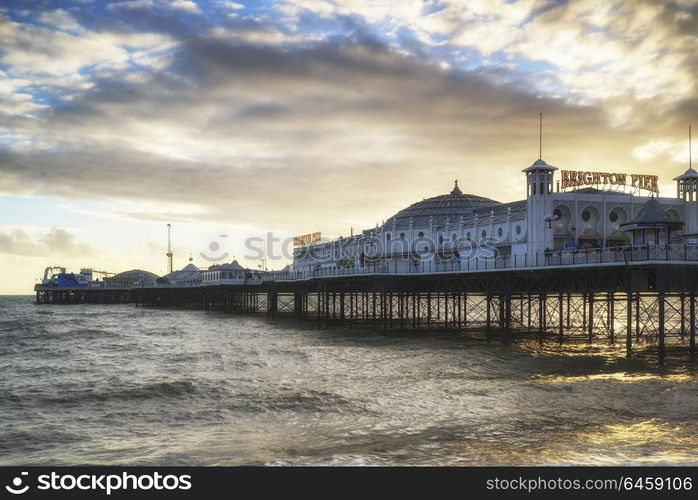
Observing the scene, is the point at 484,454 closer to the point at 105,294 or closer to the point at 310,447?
the point at 310,447

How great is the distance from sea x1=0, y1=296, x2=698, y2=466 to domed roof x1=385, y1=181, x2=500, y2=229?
115 feet

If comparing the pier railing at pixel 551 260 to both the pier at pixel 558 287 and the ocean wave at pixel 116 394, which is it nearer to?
the pier at pixel 558 287

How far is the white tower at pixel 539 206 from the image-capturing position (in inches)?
2044

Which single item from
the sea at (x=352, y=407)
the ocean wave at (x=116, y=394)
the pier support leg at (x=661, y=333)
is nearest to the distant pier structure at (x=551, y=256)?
the pier support leg at (x=661, y=333)

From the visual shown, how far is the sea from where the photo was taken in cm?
1953

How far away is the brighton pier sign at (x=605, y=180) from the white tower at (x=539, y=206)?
2.38 m

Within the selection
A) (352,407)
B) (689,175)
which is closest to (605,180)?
(689,175)

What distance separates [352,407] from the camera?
26.2 m

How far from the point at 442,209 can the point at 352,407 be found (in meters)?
61.3

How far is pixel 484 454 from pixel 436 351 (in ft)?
87.5

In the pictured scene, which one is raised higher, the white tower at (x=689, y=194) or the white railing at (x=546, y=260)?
the white tower at (x=689, y=194)

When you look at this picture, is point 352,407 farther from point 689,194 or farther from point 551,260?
point 689,194
